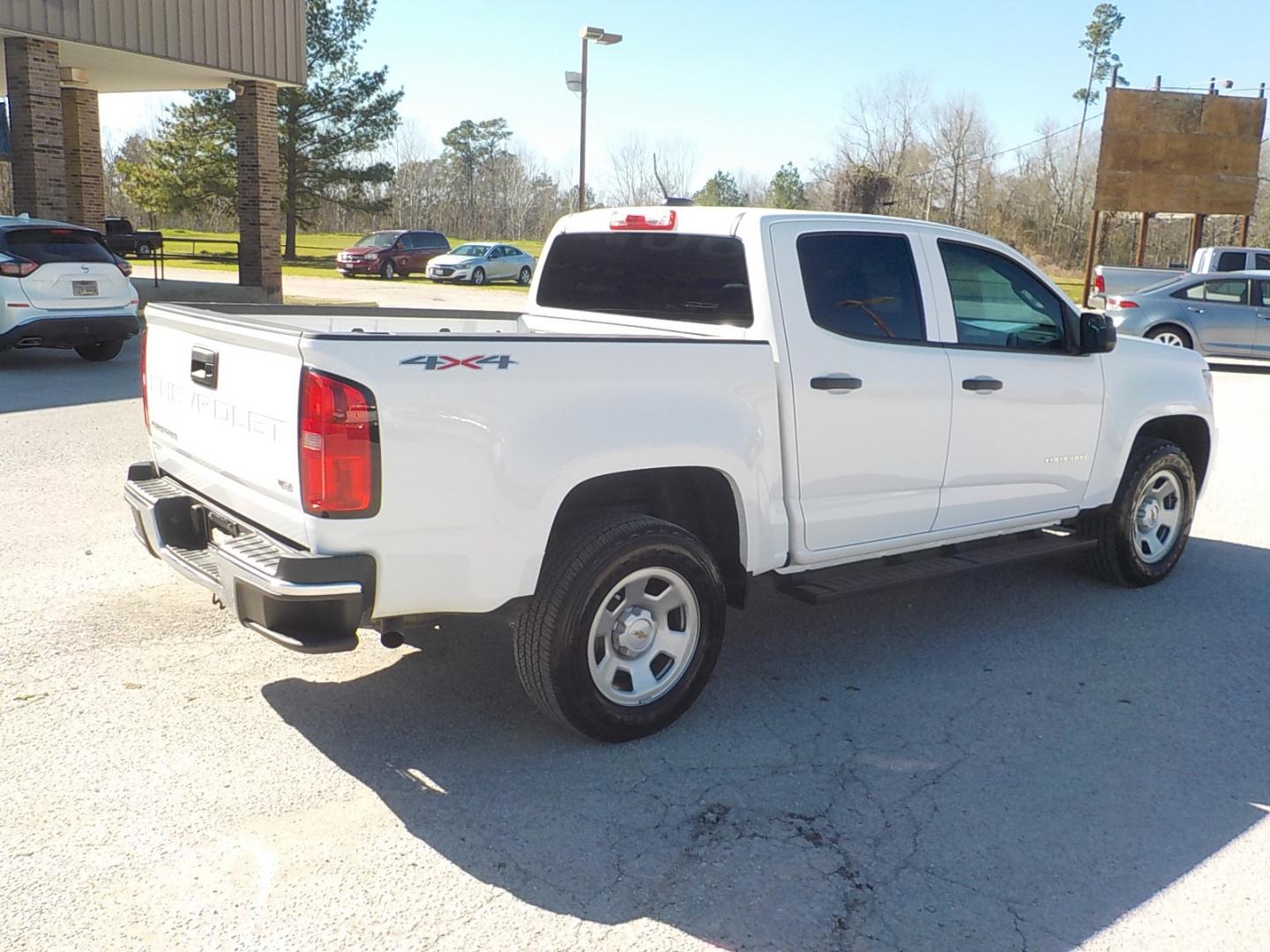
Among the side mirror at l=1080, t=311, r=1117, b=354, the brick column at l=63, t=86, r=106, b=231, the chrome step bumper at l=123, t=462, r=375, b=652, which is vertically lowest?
the chrome step bumper at l=123, t=462, r=375, b=652

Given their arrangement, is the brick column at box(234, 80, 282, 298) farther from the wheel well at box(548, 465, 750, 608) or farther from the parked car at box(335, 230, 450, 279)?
the wheel well at box(548, 465, 750, 608)

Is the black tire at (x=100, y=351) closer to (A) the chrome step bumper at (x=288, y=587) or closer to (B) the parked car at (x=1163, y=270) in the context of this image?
(A) the chrome step bumper at (x=288, y=587)

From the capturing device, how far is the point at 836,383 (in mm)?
4562

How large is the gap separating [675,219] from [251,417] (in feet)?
6.84

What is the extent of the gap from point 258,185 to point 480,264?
52.0ft

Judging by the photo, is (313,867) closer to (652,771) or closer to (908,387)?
(652,771)

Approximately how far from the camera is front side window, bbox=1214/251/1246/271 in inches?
894

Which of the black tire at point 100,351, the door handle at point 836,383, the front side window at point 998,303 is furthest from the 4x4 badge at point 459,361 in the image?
the black tire at point 100,351

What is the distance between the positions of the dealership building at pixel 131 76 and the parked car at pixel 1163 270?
48.7 feet

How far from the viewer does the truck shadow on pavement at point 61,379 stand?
10977mm

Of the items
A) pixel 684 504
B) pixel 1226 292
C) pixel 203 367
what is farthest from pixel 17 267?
pixel 1226 292

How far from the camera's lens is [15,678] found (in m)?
4.54

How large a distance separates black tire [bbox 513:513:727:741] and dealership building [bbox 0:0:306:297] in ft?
Answer: 54.0

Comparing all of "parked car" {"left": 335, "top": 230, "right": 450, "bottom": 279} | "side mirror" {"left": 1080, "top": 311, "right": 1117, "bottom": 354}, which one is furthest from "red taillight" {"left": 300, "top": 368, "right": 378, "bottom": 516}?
"parked car" {"left": 335, "top": 230, "right": 450, "bottom": 279}
